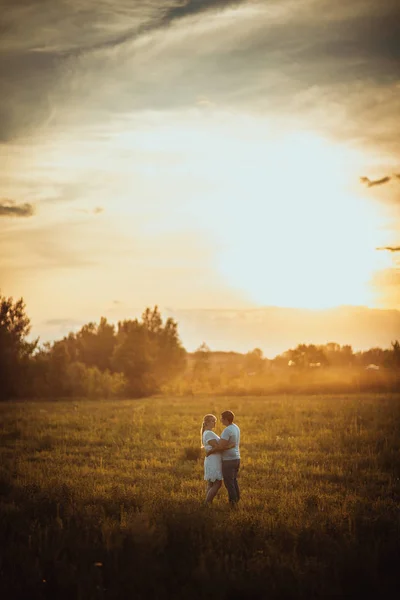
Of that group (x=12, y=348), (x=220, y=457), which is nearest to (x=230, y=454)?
(x=220, y=457)

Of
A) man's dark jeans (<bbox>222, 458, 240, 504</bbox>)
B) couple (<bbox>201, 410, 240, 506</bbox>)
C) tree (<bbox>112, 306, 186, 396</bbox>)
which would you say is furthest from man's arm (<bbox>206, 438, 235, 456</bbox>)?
tree (<bbox>112, 306, 186, 396</bbox>)

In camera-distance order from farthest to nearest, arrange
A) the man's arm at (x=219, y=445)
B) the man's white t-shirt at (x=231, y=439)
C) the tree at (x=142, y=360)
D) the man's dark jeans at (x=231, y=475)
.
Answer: the tree at (x=142, y=360) → the man's dark jeans at (x=231, y=475) → the man's white t-shirt at (x=231, y=439) → the man's arm at (x=219, y=445)

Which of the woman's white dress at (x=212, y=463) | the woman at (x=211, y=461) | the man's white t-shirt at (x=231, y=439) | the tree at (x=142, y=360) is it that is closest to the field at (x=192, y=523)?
the woman at (x=211, y=461)

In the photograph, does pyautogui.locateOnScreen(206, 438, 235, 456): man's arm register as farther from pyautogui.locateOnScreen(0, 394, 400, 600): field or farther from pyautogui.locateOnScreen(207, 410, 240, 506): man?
pyautogui.locateOnScreen(0, 394, 400, 600): field

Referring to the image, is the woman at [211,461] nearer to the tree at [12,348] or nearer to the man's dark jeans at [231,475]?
the man's dark jeans at [231,475]

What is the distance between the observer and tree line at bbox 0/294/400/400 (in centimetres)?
6191

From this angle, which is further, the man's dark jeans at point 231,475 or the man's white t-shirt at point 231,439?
the man's dark jeans at point 231,475

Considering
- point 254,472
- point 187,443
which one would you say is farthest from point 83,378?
point 254,472

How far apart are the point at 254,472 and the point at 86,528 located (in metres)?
7.47

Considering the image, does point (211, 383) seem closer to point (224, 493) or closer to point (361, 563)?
point (224, 493)

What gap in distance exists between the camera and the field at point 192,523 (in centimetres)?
691

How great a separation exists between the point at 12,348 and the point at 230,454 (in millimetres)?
54424

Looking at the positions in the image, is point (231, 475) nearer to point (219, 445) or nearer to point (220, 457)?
point (220, 457)

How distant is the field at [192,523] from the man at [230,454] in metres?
0.33
